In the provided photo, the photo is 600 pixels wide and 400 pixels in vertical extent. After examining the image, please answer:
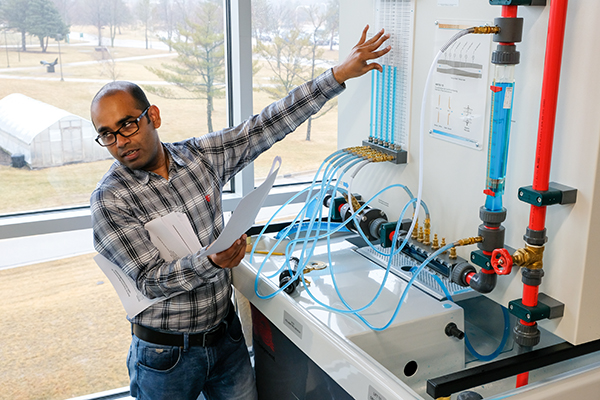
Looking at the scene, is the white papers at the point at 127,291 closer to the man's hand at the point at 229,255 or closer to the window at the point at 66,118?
the man's hand at the point at 229,255

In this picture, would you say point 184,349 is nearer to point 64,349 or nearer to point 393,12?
point 393,12

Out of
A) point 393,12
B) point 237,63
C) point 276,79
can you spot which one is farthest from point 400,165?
point 276,79

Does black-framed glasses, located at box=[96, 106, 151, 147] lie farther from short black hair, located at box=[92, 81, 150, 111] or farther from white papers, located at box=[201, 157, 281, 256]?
white papers, located at box=[201, 157, 281, 256]

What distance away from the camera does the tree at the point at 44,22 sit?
2.11m

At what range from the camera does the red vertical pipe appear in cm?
112

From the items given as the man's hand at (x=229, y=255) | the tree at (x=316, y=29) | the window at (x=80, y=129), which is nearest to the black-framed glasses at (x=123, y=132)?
the man's hand at (x=229, y=255)

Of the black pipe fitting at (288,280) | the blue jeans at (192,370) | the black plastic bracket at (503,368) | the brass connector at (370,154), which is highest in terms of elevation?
the brass connector at (370,154)

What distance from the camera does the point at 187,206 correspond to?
1.64m

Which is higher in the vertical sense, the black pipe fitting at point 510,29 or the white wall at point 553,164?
the black pipe fitting at point 510,29

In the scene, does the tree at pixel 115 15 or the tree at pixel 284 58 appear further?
the tree at pixel 284 58

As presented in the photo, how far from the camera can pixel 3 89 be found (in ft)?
7.14

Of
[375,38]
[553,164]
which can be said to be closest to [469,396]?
[553,164]

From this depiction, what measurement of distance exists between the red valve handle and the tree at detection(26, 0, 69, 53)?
1819mm

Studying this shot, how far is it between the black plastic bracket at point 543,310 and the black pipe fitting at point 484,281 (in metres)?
0.09
